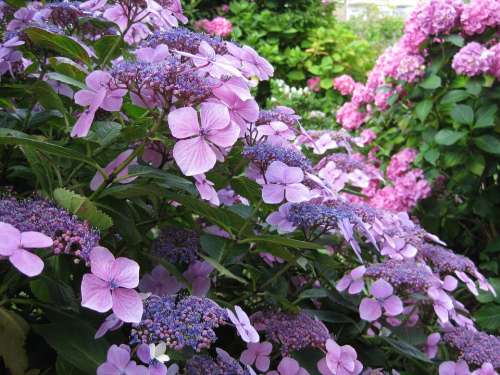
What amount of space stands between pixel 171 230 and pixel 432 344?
65 centimetres

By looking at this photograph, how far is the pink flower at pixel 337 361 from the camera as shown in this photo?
96 cm

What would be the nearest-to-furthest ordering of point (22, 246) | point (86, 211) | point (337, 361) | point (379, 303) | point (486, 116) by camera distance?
point (22, 246), point (86, 211), point (337, 361), point (379, 303), point (486, 116)

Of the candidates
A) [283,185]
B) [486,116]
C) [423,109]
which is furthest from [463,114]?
[283,185]

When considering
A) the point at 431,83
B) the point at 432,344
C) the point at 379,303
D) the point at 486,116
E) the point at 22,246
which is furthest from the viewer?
the point at 431,83

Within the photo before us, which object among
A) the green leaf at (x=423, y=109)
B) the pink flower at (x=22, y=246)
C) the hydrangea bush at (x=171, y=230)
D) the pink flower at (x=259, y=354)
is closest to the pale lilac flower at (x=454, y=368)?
the hydrangea bush at (x=171, y=230)

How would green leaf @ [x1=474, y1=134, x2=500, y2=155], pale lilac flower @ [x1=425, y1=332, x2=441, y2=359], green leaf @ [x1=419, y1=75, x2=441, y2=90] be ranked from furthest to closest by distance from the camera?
green leaf @ [x1=419, y1=75, x2=441, y2=90] < green leaf @ [x1=474, y1=134, x2=500, y2=155] < pale lilac flower @ [x1=425, y1=332, x2=441, y2=359]

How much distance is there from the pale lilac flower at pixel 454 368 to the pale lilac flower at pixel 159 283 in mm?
548

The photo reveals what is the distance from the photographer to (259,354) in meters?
0.97

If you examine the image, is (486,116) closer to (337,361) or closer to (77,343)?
(337,361)

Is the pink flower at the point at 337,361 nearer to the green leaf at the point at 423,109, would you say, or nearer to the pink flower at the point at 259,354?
the pink flower at the point at 259,354

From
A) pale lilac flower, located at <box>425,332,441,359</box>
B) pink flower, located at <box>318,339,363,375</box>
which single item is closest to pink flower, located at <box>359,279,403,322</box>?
pink flower, located at <box>318,339,363,375</box>

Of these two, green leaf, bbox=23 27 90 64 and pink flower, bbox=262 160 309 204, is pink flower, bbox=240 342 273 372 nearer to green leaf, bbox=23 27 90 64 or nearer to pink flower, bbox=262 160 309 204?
pink flower, bbox=262 160 309 204

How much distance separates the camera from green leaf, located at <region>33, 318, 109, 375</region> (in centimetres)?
73

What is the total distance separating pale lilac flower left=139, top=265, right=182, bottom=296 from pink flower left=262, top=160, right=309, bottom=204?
19 cm
